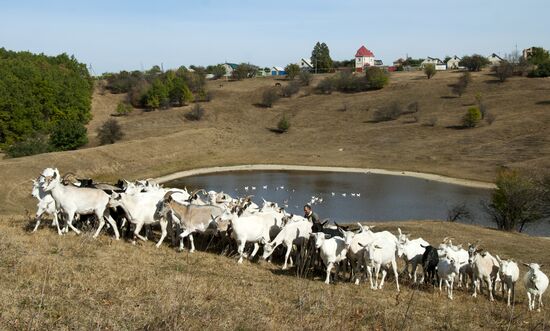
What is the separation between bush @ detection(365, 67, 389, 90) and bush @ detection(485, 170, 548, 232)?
5971cm

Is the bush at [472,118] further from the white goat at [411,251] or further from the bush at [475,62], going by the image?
the white goat at [411,251]

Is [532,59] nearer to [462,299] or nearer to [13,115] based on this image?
[13,115]

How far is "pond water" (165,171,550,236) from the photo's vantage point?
36719 millimetres

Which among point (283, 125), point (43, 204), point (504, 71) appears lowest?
point (283, 125)

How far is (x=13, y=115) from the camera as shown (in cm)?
5562

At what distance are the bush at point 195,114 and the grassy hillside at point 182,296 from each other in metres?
66.2

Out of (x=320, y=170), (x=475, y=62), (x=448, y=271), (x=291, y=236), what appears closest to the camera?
(x=448, y=271)

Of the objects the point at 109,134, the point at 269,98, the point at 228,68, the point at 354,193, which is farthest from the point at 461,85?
the point at 228,68

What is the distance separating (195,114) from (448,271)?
6962 cm

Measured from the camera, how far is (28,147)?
51.4 meters

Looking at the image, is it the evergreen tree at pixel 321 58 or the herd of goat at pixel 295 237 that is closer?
the herd of goat at pixel 295 237

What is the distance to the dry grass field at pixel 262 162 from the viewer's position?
8.06m

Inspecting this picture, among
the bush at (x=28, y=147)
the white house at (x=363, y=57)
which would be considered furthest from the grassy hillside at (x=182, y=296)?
the white house at (x=363, y=57)

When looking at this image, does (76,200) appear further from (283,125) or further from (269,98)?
(269,98)
